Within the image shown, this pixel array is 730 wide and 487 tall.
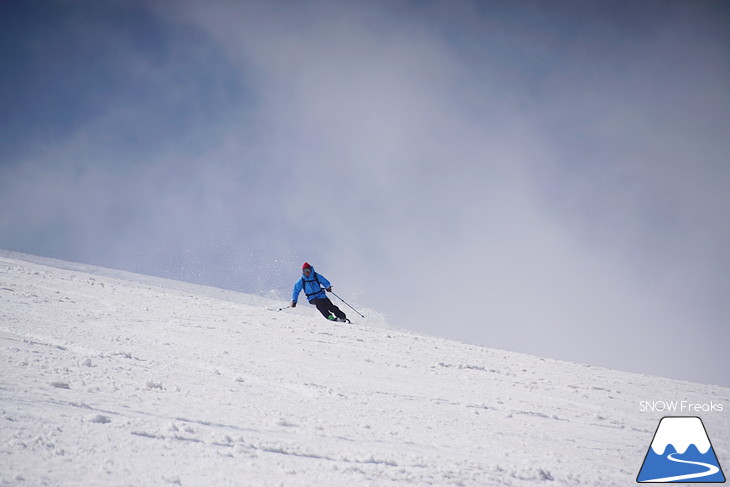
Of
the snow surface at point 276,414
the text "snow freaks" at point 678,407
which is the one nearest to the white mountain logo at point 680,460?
the snow surface at point 276,414

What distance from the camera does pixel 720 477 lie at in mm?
4109

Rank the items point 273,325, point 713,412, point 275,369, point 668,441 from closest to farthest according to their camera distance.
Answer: point 668,441 < point 275,369 < point 713,412 < point 273,325

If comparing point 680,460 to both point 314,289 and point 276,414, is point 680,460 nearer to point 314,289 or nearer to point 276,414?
point 276,414

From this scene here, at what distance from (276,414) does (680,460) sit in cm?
401

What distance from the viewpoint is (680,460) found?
440 cm

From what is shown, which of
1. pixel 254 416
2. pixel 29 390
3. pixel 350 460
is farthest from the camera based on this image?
pixel 254 416

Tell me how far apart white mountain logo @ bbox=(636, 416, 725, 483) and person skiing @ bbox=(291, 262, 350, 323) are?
11.9 m

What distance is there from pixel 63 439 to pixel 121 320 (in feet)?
20.3

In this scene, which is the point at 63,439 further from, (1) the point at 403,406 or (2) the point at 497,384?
(2) the point at 497,384

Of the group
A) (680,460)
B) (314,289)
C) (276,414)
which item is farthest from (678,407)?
(314,289)

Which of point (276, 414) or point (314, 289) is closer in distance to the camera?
point (276, 414)

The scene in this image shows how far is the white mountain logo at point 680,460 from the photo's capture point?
3980 millimetres

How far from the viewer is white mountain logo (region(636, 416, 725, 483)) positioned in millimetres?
3980

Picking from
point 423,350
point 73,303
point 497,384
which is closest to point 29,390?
point 497,384
